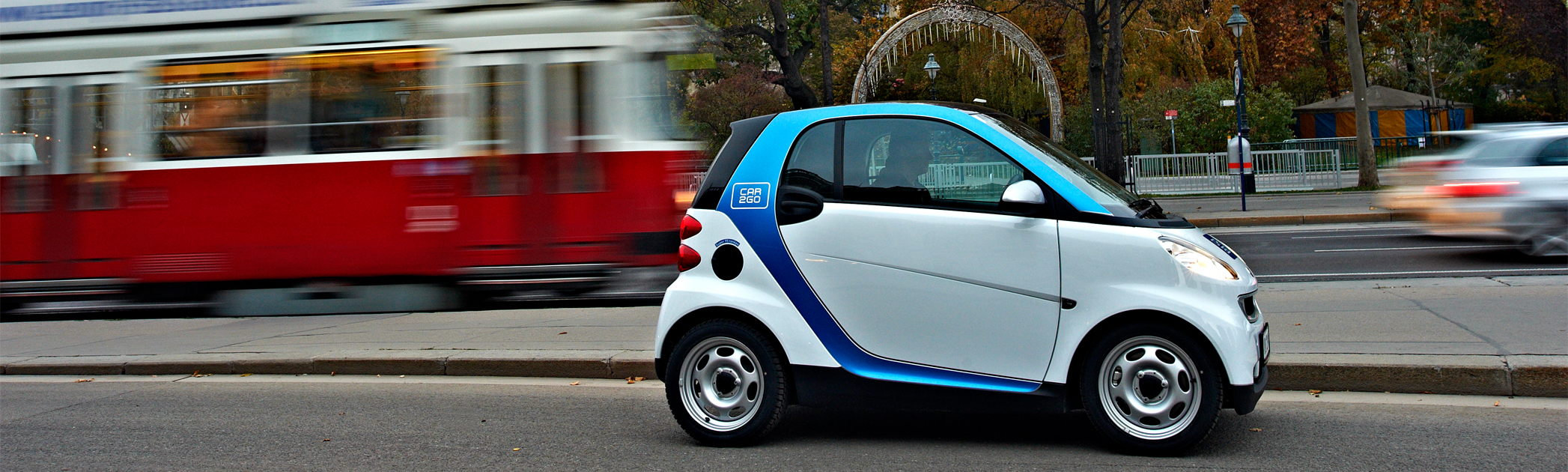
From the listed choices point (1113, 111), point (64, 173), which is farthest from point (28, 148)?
point (1113, 111)

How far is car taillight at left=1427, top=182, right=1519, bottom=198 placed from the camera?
11266 mm

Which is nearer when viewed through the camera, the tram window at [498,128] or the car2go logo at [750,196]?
the car2go logo at [750,196]

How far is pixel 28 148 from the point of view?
396 inches

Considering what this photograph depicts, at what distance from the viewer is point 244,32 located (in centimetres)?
962

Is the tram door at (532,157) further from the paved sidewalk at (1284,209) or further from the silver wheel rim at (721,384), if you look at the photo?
the paved sidewalk at (1284,209)

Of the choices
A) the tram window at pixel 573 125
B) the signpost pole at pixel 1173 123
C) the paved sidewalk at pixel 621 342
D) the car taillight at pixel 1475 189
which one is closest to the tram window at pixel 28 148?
the paved sidewalk at pixel 621 342

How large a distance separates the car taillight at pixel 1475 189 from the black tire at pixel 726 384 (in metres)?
9.69

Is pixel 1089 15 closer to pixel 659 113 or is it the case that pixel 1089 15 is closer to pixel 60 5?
pixel 659 113

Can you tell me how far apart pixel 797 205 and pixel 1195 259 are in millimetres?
1605

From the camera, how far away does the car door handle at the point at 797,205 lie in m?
4.77

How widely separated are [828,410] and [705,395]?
956mm

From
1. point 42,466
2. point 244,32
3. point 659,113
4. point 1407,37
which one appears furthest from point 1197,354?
point 1407,37

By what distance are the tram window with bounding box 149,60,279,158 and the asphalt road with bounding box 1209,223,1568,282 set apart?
916cm

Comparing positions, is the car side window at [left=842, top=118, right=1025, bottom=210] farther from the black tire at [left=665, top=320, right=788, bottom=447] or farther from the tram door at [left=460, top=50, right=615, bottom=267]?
the tram door at [left=460, top=50, right=615, bottom=267]
